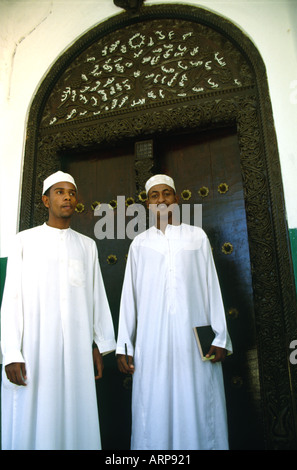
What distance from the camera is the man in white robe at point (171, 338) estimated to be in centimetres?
218

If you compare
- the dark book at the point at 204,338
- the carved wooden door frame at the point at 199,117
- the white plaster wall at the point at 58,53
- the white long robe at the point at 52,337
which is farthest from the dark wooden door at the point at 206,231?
the white long robe at the point at 52,337

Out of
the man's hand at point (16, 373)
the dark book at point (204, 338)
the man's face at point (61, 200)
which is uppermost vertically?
the man's face at point (61, 200)

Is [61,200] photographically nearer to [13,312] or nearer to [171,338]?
[13,312]

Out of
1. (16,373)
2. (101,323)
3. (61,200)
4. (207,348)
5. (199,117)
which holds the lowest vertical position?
(16,373)

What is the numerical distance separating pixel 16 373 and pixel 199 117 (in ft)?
7.05

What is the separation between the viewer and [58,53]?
12.0 feet

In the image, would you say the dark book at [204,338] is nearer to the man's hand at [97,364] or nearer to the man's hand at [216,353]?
the man's hand at [216,353]

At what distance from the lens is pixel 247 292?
2.81 metres

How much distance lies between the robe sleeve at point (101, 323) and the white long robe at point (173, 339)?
0.22 ft

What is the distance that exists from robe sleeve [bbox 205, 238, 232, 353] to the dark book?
27 mm

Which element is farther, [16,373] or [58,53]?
[58,53]

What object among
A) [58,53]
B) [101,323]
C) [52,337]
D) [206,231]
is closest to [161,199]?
[206,231]

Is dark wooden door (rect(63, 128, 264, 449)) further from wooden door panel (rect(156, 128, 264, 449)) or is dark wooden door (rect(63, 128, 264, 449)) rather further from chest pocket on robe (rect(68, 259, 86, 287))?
chest pocket on robe (rect(68, 259, 86, 287))
